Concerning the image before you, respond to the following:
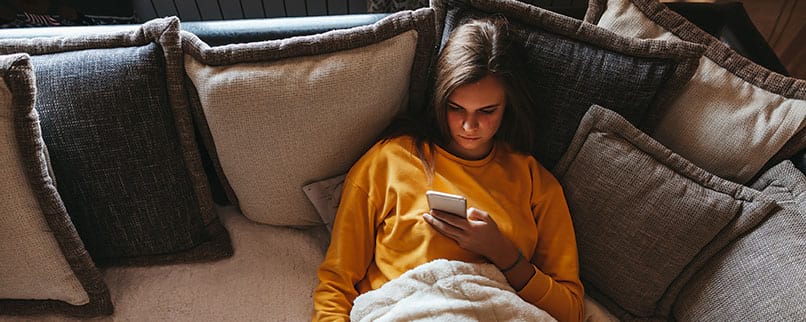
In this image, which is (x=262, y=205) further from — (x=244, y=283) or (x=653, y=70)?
(x=653, y=70)

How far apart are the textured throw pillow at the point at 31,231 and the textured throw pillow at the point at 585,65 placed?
34.5 inches

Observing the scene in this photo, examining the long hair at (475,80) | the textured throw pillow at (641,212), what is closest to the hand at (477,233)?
the long hair at (475,80)

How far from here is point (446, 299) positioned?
987 millimetres

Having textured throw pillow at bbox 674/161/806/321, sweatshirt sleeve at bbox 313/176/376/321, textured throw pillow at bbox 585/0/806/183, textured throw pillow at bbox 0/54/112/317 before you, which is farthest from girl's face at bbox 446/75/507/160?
textured throw pillow at bbox 0/54/112/317

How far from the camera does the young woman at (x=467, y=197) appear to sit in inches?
41.0

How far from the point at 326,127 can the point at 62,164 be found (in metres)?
0.53

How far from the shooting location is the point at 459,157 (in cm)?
115

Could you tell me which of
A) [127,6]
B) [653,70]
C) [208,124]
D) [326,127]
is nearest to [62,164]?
[208,124]

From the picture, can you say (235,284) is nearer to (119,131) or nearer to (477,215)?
(119,131)

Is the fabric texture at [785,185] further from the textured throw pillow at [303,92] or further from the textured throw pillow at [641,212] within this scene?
the textured throw pillow at [303,92]

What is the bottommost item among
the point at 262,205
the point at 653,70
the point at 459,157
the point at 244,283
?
the point at 244,283

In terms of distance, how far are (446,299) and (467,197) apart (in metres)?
0.23

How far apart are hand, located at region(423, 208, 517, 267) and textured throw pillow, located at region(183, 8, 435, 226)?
281 millimetres

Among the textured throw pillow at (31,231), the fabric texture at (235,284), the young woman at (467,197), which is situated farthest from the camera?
the fabric texture at (235,284)
